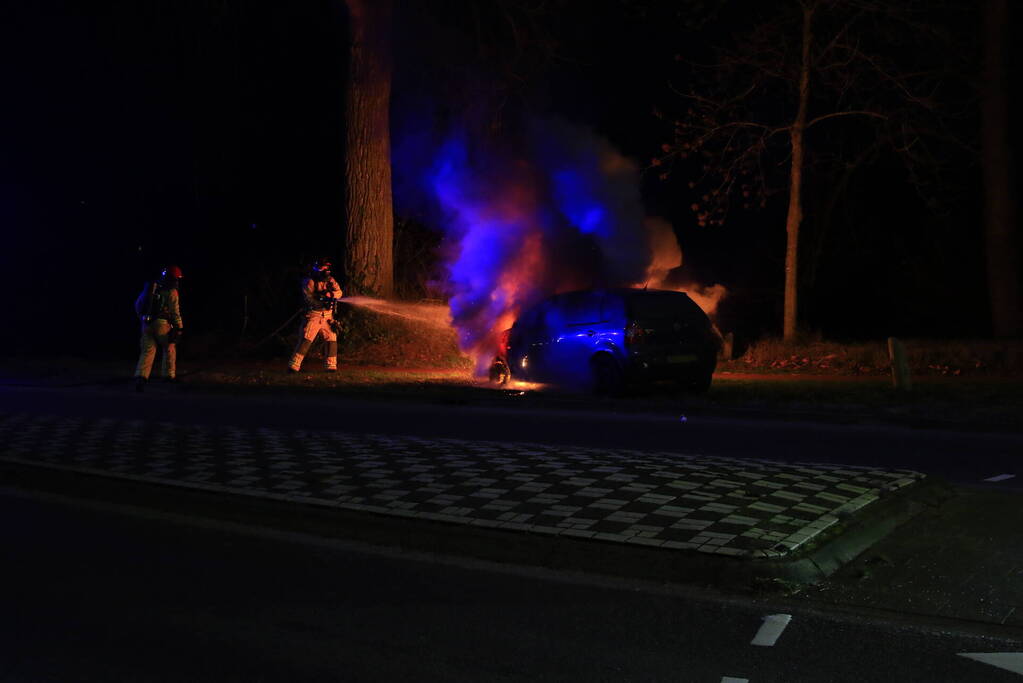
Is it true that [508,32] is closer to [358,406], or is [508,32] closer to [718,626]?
[358,406]

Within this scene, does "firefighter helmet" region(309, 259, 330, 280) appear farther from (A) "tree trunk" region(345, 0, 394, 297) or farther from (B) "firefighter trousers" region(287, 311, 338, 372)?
(A) "tree trunk" region(345, 0, 394, 297)

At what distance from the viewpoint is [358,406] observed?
1531 centimetres

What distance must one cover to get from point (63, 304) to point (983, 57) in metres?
26.2

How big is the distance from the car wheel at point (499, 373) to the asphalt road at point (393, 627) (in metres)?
10.6

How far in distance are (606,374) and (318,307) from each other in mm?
5910

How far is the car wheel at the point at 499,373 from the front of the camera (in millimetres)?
17359

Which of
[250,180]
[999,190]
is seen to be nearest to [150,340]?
[250,180]

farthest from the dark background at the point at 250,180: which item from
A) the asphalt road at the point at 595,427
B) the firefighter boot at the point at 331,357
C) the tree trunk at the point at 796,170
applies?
the asphalt road at the point at 595,427

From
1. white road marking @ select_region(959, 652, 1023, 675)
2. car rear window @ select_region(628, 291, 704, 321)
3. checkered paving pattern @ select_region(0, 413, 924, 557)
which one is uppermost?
car rear window @ select_region(628, 291, 704, 321)

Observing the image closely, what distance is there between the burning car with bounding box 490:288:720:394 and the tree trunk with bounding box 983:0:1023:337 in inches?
345

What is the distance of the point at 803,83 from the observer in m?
21.0

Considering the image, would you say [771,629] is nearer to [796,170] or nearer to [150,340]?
[150,340]

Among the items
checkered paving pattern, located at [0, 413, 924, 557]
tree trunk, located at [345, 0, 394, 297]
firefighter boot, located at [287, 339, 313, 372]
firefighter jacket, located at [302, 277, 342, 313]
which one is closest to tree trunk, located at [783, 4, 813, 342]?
tree trunk, located at [345, 0, 394, 297]

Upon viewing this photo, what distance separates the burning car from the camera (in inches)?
602
